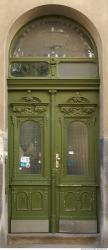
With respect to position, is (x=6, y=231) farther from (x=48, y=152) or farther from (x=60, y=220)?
(x=48, y=152)

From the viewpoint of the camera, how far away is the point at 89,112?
905cm

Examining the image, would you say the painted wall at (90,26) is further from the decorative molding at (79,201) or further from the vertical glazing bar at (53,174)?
the vertical glazing bar at (53,174)

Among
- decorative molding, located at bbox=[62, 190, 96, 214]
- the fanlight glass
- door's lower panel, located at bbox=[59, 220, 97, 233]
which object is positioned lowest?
door's lower panel, located at bbox=[59, 220, 97, 233]

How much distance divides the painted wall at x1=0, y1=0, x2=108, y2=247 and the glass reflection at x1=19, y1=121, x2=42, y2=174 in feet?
1.51

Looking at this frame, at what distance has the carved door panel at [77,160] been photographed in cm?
891

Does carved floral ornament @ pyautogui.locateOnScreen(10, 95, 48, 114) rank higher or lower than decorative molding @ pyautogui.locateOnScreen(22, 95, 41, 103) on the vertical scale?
lower

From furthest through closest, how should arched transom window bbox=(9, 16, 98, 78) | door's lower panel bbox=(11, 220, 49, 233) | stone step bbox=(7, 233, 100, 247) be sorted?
1. arched transom window bbox=(9, 16, 98, 78)
2. door's lower panel bbox=(11, 220, 49, 233)
3. stone step bbox=(7, 233, 100, 247)

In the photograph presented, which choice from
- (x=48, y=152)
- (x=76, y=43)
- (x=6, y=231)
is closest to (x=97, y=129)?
(x=48, y=152)

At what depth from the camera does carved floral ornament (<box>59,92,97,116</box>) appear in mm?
9031

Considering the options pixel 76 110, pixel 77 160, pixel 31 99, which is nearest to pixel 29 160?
pixel 77 160

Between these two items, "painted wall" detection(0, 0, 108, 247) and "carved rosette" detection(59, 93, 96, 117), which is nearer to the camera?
"painted wall" detection(0, 0, 108, 247)

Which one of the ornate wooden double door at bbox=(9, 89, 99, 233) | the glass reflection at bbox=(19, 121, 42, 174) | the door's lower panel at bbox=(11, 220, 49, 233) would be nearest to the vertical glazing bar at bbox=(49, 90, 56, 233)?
the ornate wooden double door at bbox=(9, 89, 99, 233)

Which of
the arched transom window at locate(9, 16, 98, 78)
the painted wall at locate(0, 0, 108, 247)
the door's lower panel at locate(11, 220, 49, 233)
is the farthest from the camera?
the arched transom window at locate(9, 16, 98, 78)

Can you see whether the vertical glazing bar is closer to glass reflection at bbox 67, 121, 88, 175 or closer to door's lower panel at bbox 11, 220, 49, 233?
door's lower panel at bbox 11, 220, 49, 233
